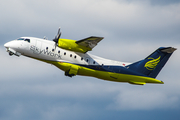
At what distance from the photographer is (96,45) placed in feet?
90.1

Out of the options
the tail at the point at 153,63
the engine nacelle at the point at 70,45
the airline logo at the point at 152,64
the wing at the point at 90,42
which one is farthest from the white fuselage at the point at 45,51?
the airline logo at the point at 152,64

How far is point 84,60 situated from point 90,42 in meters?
2.38

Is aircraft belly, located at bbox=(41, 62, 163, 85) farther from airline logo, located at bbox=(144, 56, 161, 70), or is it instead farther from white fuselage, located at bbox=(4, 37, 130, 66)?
airline logo, located at bbox=(144, 56, 161, 70)

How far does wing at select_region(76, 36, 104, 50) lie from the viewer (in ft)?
85.7

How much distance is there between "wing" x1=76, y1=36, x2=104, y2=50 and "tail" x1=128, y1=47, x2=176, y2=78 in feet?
18.4

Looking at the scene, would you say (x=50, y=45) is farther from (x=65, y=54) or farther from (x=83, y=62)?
(x=83, y=62)

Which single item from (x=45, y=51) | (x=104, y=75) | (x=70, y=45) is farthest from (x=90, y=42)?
(x=45, y=51)

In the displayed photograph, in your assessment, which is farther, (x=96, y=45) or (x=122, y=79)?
(x=122, y=79)

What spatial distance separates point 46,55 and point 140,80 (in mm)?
10901

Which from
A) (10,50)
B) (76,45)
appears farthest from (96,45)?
(10,50)

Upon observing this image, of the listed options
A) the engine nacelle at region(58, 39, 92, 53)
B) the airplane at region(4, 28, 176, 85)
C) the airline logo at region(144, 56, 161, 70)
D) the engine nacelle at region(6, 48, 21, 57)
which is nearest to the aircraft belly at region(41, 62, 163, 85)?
the airplane at region(4, 28, 176, 85)

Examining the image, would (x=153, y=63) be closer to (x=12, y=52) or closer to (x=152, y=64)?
(x=152, y=64)

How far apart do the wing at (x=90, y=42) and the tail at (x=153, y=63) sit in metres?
5.62

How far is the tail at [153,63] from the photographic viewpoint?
30.2 metres
